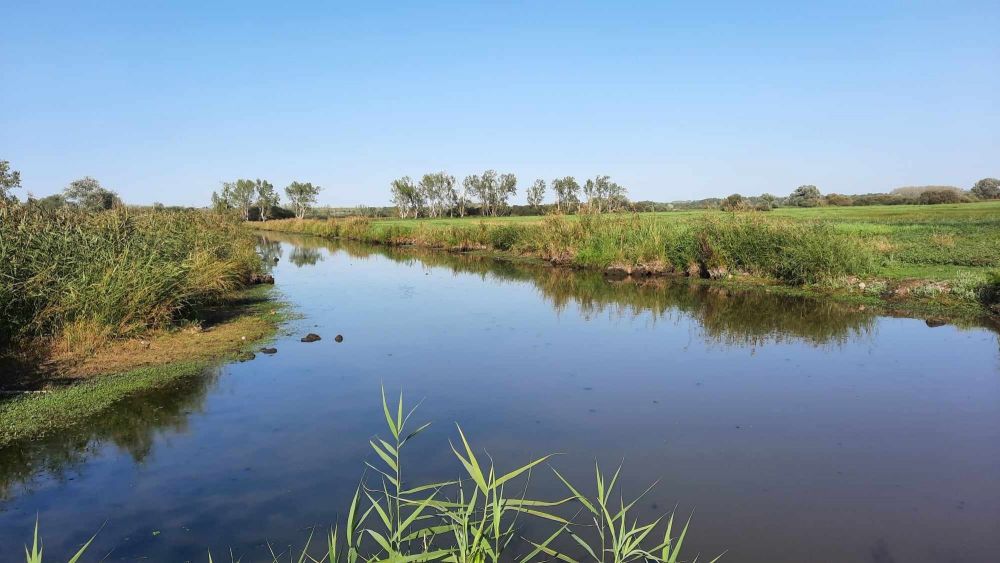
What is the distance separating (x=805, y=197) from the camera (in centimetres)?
6606

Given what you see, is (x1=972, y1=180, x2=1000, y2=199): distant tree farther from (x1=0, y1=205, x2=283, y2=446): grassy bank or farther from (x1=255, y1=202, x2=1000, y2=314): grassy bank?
(x1=0, y1=205, x2=283, y2=446): grassy bank

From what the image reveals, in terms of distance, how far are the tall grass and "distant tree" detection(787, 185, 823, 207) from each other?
207 ft

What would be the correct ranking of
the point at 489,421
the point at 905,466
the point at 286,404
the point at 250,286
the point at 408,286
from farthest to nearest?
the point at 408,286 → the point at 250,286 → the point at 286,404 → the point at 489,421 → the point at 905,466

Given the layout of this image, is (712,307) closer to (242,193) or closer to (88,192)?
(88,192)

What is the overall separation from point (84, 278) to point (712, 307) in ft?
41.5

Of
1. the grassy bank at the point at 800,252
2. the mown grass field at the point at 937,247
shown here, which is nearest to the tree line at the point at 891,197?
the mown grass field at the point at 937,247

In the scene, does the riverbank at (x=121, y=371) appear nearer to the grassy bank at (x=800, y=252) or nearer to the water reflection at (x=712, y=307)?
the water reflection at (x=712, y=307)

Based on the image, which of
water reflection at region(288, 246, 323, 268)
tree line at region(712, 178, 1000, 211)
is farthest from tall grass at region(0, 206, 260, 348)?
tree line at region(712, 178, 1000, 211)

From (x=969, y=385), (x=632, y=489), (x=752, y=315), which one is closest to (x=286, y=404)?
(x=632, y=489)

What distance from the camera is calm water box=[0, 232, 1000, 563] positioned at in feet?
15.1

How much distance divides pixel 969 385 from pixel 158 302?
12705mm

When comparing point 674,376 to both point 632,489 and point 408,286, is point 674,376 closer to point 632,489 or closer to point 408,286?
point 632,489

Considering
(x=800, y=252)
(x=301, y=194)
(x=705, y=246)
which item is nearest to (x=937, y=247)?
(x=800, y=252)

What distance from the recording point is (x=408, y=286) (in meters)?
19.8
